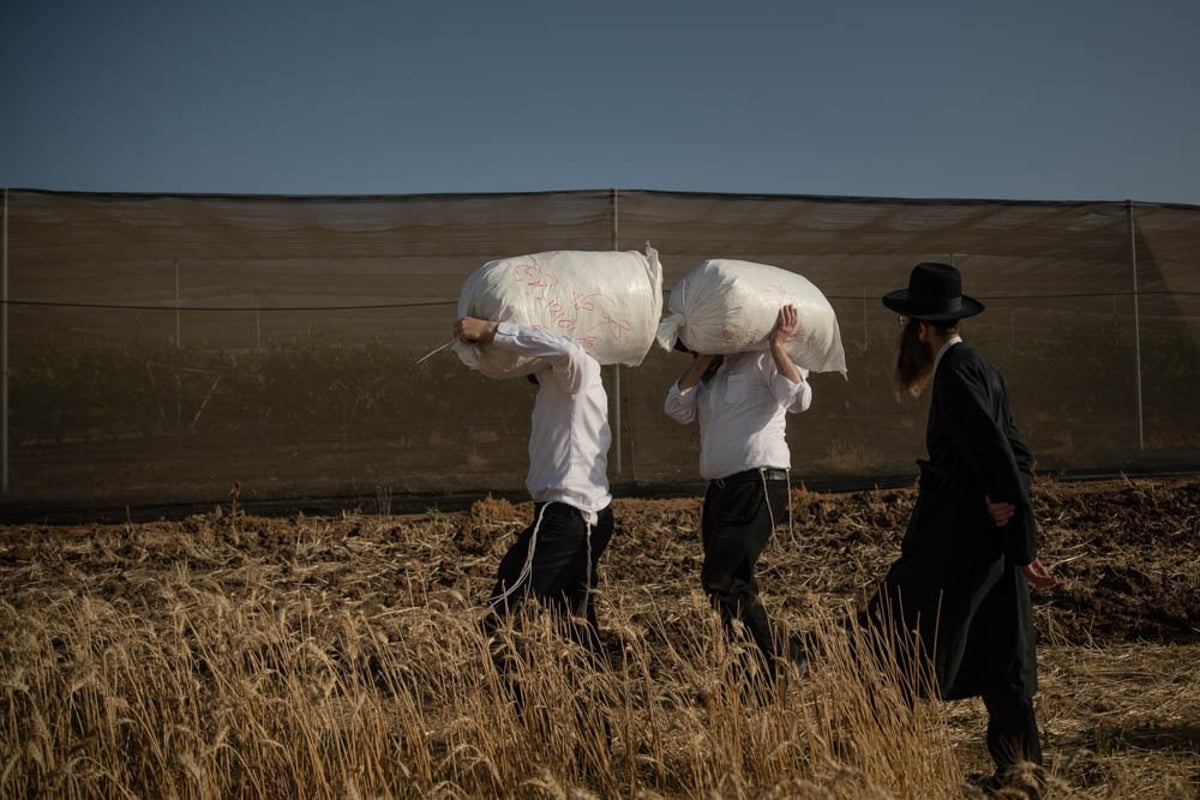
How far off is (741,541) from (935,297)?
1.18 meters

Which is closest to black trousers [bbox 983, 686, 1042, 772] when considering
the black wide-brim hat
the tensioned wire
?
the black wide-brim hat

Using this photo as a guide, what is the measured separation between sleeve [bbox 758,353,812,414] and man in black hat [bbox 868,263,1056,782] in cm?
104

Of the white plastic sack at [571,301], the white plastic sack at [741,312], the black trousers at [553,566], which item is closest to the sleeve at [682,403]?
the white plastic sack at [741,312]

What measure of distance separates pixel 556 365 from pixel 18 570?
4.15m

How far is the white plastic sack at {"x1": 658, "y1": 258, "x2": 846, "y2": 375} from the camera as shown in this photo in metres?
3.97

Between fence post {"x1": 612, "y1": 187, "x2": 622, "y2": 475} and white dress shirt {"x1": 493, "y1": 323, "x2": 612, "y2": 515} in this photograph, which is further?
fence post {"x1": 612, "y1": 187, "x2": 622, "y2": 475}

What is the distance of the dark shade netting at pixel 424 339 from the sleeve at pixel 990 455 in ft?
16.2

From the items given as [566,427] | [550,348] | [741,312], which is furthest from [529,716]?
[741,312]

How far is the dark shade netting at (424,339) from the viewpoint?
7.39 m

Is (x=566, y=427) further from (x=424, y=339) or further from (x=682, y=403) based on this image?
(x=424, y=339)

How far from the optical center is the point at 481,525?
6465 millimetres

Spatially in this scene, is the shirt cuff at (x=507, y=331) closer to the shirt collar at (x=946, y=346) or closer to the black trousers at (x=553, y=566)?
the black trousers at (x=553, y=566)

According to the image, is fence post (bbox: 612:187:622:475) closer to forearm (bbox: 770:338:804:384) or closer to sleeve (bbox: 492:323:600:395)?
forearm (bbox: 770:338:804:384)

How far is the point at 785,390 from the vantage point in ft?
12.9
